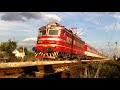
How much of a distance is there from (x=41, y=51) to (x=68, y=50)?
7.85 feet

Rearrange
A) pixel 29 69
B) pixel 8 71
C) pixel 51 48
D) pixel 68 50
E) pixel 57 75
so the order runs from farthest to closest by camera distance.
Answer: pixel 68 50
pixel 51 48
pixel 29 69
pixel 8 71
pixel 57 75

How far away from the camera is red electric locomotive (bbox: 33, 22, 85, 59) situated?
17.4 m

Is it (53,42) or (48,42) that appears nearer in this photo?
(53,42)

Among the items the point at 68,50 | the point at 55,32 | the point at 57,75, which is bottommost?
the point at 57,75

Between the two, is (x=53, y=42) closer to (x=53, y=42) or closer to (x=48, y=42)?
(x=53, y=42)

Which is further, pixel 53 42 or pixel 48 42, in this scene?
pixel 48 42

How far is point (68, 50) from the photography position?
19078 mm

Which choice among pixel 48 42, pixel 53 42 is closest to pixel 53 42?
pixel 53 42

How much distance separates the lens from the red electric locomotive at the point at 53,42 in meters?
17.4

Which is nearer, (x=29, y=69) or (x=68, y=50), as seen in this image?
(x=29, y=69)

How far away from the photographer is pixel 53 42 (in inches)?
698
